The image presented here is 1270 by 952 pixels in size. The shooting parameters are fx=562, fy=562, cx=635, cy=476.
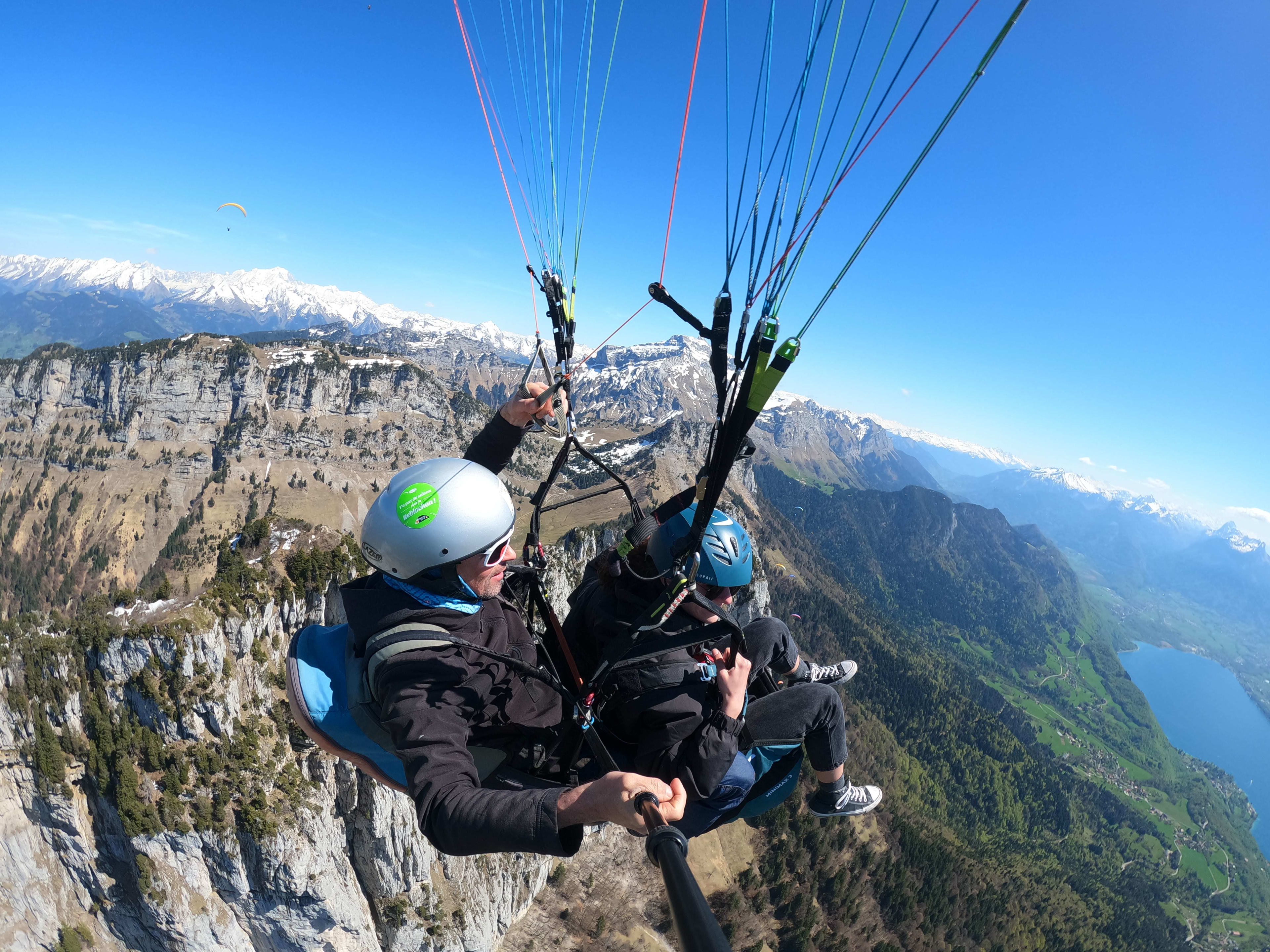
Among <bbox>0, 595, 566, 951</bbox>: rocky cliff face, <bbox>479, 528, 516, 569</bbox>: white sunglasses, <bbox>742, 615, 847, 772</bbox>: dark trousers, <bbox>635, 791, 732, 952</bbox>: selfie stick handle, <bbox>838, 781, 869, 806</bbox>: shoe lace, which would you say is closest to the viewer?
<bbox>635, 791, 732, 952</bbox>: selfie stick handle

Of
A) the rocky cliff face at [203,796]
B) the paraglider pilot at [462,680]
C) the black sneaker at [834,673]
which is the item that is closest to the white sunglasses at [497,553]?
the paraglider pilot at [462,680]

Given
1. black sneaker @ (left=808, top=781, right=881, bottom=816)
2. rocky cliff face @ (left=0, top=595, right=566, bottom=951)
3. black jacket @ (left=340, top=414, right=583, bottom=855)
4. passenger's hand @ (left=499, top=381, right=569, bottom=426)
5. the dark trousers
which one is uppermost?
passenger's hand @ (left=499, top=381, right=569, bottom=426)

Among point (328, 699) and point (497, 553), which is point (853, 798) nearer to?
point (497, 553)

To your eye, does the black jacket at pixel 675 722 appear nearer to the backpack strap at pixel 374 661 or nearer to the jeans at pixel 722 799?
the jeans at pixel 722 799

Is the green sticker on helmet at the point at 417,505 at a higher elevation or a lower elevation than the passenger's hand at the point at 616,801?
higher

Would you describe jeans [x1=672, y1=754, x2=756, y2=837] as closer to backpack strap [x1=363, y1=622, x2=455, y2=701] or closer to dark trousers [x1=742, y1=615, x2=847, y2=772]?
dark trousers [x1=742, y1=615, x2=847, y2=772]

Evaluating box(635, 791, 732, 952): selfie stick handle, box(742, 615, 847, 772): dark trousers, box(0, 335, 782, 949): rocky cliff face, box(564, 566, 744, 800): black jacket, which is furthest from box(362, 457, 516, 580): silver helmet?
box(0, 335, 782, 949): rocky cliff face
